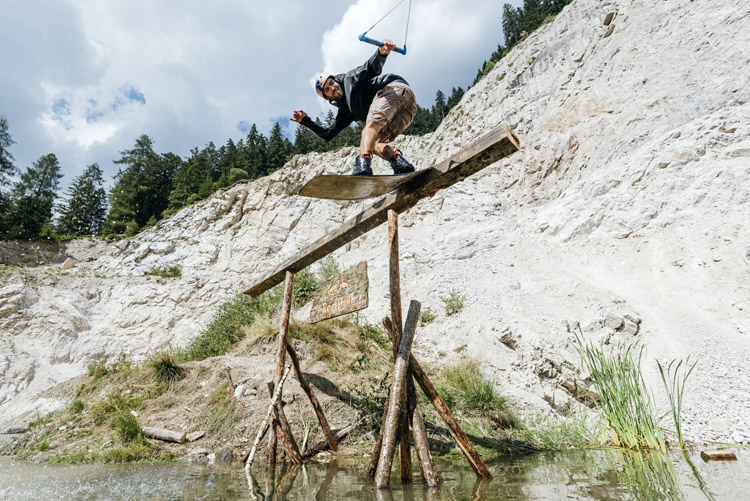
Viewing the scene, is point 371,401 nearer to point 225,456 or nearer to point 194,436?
point 225,456

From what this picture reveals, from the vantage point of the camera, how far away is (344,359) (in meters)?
7.09

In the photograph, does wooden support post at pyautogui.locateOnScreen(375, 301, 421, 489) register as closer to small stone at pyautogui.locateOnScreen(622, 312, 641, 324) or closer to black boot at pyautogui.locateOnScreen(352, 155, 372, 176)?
black boot at pyautogui.locateOnScreen(352, 155, 372, 176)

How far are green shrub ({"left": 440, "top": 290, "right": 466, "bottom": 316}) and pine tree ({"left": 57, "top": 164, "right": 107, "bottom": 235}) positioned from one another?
3456 centimetres

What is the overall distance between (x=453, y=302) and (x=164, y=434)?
22.3 ft

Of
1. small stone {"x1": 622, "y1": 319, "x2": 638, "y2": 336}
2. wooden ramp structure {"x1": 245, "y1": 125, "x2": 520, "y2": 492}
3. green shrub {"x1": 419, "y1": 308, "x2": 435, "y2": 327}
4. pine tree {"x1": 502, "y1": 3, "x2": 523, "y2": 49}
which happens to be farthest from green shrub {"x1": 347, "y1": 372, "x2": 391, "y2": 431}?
pine tree {"x1": 502, "y1": 3, "x2": 523, "y2": 49}

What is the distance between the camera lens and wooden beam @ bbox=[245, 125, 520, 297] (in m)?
2.98

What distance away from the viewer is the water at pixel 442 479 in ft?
8.20

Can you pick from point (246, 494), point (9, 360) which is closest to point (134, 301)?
point (9, 360)

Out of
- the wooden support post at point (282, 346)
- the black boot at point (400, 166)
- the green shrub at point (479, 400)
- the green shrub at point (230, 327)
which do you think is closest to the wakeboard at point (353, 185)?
the black boot at point (400, 166)

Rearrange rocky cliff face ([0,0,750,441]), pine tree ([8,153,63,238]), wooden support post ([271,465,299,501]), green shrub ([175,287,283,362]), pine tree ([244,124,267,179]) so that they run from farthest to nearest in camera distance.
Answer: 1. pine tree ([244,124,267,179])
2. pine tree ([8,153,63,238])
3. green shrub ([175,287,283,362])
4. rocky cliff face ([0,0,750,441])
5. wooden support post ([271,465,299,501])

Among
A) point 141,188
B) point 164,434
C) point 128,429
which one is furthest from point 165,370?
point 141,188

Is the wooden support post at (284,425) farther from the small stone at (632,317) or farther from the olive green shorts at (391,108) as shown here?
the small stone at (632,317)

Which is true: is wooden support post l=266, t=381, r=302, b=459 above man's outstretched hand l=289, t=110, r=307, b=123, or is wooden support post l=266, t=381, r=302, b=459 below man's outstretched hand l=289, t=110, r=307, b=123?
below

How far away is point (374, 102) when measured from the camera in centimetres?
360
